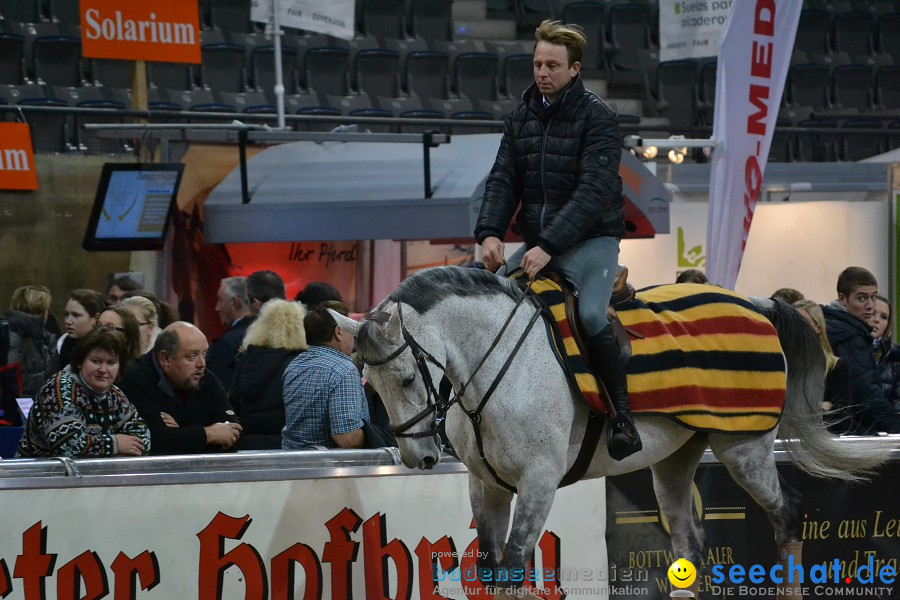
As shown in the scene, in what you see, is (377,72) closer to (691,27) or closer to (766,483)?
(691,27)

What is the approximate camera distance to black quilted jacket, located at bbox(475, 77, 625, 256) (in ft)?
13.9

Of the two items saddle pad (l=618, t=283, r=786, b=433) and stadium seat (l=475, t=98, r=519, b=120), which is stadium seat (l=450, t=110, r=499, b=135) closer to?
stadium seat (l=475, t=98, r=519, b=120)

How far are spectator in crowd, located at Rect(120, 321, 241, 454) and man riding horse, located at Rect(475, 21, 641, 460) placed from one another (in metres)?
1.35

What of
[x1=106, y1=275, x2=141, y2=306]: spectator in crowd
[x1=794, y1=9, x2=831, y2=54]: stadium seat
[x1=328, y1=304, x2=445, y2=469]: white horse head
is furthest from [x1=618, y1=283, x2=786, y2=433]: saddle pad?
[x1=794, y1=9, x2=831, y2=54]: stadium seat

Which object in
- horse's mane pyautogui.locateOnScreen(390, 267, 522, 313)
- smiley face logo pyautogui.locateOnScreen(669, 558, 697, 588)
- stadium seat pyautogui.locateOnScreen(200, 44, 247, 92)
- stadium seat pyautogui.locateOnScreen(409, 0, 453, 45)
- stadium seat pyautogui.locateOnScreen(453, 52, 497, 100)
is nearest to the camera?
horse's mane pyautogui.locateOnScreen(390, 267, 522, 313)

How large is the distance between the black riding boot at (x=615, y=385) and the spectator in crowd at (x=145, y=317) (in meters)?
2.85

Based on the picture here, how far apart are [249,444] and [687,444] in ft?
6.31

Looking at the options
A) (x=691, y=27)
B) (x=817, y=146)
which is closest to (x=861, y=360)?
(x=691, y=27)

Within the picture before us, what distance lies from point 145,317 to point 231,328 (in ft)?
1.98

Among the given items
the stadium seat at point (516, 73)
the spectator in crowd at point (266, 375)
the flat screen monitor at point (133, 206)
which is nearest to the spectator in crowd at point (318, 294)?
the spectator in crowd at point (266, 375)

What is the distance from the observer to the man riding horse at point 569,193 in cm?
421

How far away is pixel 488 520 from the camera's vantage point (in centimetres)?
433

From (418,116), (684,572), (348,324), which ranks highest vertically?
(418,116)

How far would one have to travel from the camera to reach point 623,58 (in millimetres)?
16859
